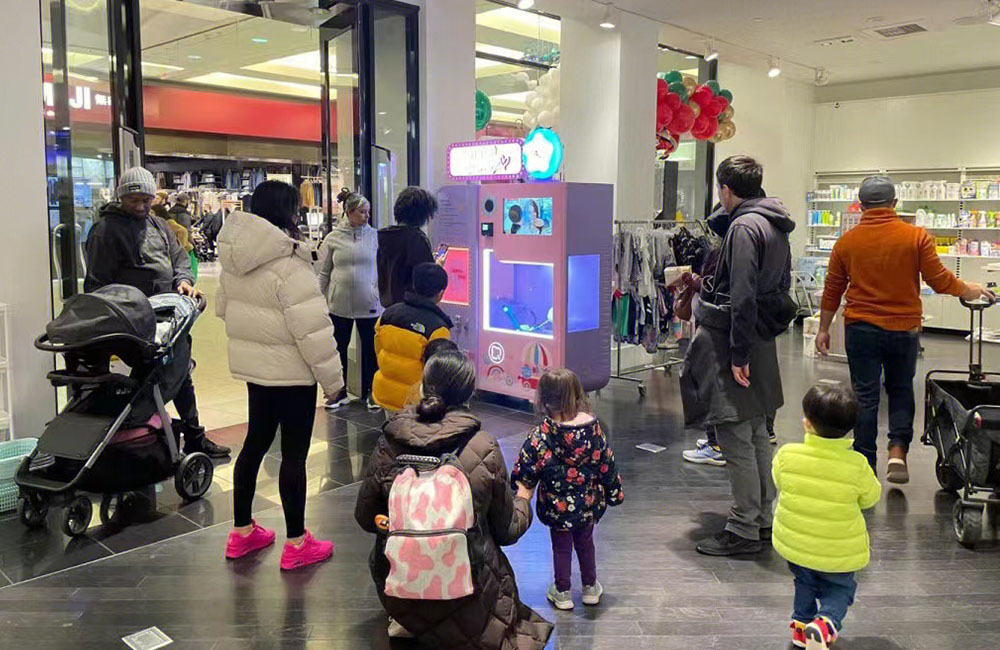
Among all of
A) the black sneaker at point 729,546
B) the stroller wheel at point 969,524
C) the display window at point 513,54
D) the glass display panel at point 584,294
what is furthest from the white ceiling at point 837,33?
the black sneaker at point 729,546

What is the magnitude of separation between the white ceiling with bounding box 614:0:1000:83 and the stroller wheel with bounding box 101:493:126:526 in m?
5.73

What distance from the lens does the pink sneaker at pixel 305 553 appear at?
130 inches

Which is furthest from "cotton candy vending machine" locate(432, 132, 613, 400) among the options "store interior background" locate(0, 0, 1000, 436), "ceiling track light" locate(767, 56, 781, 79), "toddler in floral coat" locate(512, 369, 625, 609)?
"ceiling track light" locate(767, 56, 781, 79)

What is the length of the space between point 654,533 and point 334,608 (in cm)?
155

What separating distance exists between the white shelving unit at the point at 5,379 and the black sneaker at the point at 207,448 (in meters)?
0.90

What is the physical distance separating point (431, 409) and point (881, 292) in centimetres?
277

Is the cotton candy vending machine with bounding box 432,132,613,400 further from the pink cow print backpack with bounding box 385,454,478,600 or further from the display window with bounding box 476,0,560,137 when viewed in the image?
the pink cow print backpack with bounding box 385,454,478,600

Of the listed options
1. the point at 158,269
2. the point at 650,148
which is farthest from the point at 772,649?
the point at 650,148

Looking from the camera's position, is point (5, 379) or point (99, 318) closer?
point (99, 318)

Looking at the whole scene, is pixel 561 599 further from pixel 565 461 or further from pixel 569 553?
pixel 565 461

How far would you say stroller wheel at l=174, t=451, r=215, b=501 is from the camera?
3996 mm

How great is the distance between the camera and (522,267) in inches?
235

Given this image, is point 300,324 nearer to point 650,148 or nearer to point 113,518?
point 113,518

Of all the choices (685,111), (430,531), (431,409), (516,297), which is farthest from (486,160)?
(430,531)
